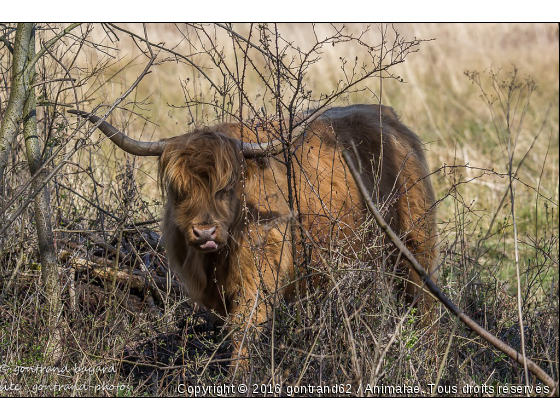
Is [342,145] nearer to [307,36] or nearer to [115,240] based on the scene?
[115,240]

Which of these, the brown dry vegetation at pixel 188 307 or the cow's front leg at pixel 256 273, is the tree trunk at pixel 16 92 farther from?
the cow's front leg at pixel 256 273

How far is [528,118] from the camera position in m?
12.4

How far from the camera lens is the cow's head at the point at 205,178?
14.2 feet

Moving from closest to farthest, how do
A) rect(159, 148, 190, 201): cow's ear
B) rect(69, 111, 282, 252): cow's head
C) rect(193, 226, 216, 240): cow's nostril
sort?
rect(193, 226, 216, 240): cow's nostril < rect(69, 111, 282, 252): cow's head < rect(159, 148, 190, 201): cow's ear

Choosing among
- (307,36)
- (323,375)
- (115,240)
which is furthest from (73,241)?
(307,36)

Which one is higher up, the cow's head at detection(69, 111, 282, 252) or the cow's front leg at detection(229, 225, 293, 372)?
the cow's head at detection(69, 111, 282, 252)

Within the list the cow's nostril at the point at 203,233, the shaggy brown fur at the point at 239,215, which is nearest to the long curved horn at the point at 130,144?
the shaggy brown fur at the point at 239,215

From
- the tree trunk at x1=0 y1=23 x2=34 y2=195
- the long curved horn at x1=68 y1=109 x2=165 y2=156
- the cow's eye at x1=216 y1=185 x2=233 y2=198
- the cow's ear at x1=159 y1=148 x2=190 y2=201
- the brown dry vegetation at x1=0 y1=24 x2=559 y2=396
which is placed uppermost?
the tree trunk at x1=0 y1=23 x2=34 y2=195

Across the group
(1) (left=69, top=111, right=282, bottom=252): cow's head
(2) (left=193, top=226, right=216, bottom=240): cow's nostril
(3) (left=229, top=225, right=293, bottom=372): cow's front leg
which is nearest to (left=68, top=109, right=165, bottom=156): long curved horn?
(1) (left=69, top=111, right=282, bottom=252): cow's head

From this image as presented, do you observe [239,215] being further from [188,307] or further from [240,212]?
[188,307]

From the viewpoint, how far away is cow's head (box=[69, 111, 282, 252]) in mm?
4328

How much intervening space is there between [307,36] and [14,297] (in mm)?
6496

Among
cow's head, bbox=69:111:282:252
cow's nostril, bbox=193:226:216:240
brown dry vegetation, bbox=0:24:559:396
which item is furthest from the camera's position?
cow's head, bbox=69:111:282:252

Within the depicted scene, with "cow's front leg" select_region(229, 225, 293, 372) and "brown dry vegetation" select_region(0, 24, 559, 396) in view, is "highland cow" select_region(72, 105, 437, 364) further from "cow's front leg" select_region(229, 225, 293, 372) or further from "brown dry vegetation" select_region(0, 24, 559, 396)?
"brown dry vegetation" select_region(0, 24, 559, 396)
